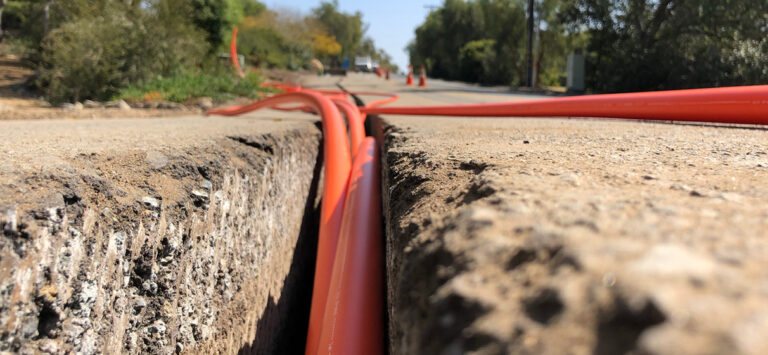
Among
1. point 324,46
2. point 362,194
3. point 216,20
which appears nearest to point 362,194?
point 362,194

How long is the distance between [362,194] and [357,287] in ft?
1.87

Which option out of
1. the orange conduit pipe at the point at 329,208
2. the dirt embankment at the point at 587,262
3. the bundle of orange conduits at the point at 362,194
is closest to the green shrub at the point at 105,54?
the bundle of orange conduits at the point at 362,194

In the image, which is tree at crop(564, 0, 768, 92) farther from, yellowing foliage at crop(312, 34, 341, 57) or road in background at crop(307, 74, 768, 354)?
yellowing foliage at crop(312, 34, 341, 57)

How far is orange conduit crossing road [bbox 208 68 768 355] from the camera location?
1.13m

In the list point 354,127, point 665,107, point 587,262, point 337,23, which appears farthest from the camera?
point 337,23

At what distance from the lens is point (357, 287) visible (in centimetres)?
122

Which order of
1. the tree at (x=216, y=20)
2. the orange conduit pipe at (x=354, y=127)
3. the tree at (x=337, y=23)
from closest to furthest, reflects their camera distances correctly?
1. the orange conduit pipe at (x=354, y=127)
2. the tree at (x=216, y=20)
3. the tree at (x=337, y=23)

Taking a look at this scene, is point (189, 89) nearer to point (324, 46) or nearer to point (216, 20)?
point (216, 20)

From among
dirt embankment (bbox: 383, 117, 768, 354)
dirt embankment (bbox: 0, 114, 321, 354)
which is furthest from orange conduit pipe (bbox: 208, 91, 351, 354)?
dirt embankment (bbox: 383, 117, 768, 354)

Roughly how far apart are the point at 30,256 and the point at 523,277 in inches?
35.7

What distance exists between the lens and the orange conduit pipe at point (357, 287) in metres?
1.08

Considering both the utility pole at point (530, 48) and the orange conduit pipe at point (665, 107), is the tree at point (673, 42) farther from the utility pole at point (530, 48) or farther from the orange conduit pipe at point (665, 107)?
the orange conduit pipe at point (665, 107)

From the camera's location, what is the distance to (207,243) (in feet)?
5.04

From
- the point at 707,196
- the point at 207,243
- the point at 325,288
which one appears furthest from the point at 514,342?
the point at 207,243
